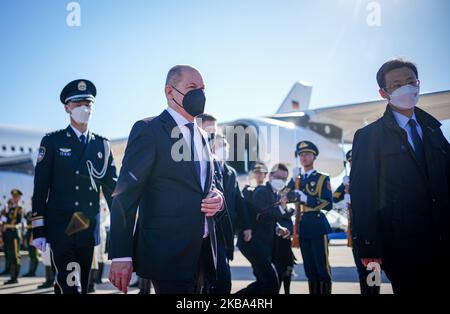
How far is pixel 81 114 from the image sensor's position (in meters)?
3.83

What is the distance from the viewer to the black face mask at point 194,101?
261 centimetres

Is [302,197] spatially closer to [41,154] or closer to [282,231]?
[282,231]

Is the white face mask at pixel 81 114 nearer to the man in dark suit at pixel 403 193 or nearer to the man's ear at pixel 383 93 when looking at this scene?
the man in dark suit at pixel 403 193

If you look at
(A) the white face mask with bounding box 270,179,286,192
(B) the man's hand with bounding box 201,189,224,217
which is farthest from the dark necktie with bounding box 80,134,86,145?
(A) the white face mask with bounding box 270,179,286,192

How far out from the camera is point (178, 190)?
2.48 m

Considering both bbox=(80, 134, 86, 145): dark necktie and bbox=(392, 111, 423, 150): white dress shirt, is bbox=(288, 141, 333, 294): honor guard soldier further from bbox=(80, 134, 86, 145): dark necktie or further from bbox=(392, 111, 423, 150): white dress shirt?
bbox=(80, 134, 86, 145): dark necktie

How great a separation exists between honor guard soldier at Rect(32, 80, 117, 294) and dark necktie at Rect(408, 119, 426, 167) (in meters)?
2.52

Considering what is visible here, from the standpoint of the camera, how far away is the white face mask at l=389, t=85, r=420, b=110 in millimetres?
Answer: 2820

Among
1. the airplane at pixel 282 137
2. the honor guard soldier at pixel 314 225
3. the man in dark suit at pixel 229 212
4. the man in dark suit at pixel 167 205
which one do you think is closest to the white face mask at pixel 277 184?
the honor guard soldier at pixel 314 225

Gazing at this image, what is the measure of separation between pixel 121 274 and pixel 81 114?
1981 millimetres

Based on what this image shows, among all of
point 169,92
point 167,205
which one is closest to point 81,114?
point 169,92

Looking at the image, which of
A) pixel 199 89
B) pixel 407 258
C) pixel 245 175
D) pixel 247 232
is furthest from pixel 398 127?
pixel 245 175
